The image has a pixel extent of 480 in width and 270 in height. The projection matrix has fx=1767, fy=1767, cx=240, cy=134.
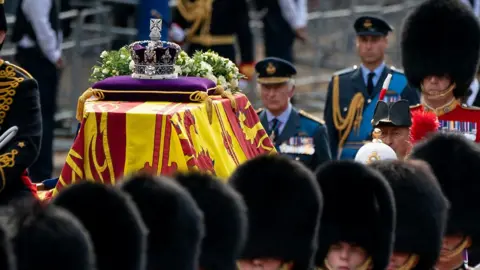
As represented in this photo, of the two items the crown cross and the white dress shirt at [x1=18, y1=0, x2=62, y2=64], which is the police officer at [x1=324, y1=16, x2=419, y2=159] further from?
the crown cross

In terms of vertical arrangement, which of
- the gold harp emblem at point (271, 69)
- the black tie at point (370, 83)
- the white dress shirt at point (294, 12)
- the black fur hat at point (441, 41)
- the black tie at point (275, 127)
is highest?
the white dress shirt at point (294, 12)

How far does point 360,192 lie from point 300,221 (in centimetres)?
31

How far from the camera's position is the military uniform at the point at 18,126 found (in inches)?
344

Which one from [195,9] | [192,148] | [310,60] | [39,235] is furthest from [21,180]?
[310,60]

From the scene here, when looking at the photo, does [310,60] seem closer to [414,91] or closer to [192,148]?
[414,91]

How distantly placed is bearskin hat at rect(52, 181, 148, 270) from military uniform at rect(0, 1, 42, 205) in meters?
2.55

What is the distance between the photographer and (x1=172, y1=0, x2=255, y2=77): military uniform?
16.0m

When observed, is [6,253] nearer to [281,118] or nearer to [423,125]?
[423,125]

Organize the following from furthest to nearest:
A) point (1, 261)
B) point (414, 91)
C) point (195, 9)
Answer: point (195, 9), point (414, 91), point (1, 261)

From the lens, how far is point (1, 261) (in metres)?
5.56

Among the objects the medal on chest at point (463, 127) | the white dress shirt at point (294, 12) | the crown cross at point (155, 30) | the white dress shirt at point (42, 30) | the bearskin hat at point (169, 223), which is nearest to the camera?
the bearskin hat at point (169, 223)

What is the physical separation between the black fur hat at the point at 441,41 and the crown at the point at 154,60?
2.49 metres

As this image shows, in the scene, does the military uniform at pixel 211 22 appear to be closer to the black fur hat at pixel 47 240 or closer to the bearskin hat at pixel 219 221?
the bearskin hat at pixel 219 221

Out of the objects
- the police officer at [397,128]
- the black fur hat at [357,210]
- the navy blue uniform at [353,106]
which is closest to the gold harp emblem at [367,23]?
the navy blue uniform at [353,106]
